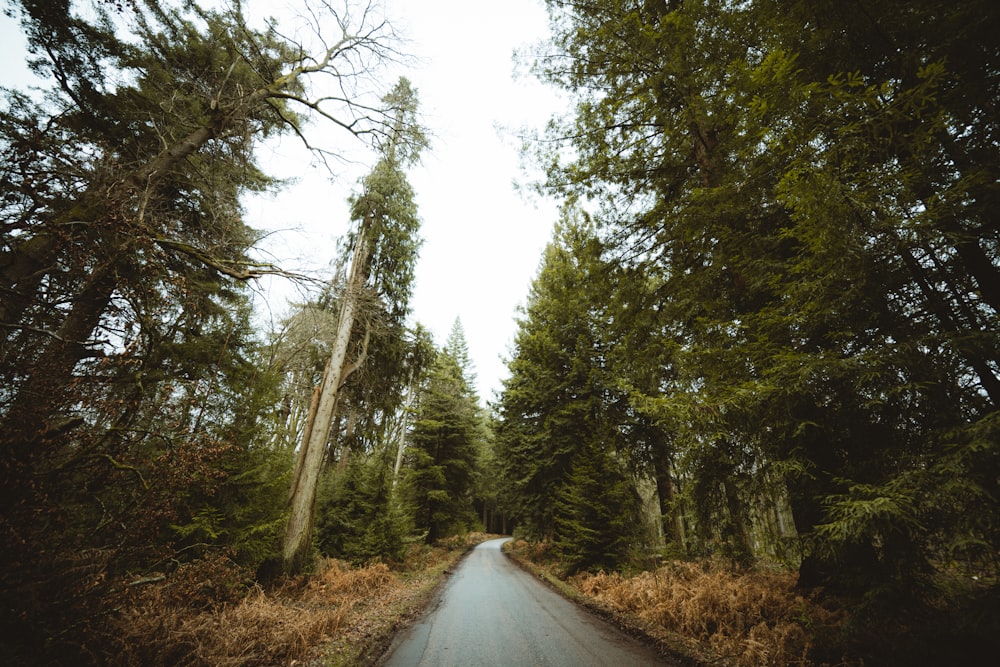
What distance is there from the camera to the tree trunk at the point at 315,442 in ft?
26.4

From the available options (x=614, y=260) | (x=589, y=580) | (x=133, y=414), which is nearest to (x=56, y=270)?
(x=133, y=414)

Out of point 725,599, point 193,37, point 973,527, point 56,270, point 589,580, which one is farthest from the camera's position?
point 589,580

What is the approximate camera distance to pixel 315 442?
897 cm

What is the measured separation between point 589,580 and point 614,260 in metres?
8.59

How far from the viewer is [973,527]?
260cm

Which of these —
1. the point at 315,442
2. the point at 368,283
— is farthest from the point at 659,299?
the point at 315,442

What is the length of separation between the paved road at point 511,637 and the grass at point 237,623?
0.55 m

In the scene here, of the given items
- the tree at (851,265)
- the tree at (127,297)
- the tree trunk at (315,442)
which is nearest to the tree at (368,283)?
the tree trunk at (315,442)

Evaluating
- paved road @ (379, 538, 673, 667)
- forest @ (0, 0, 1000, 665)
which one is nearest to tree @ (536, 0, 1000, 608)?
forest @ (0, 0, 1000, 665)

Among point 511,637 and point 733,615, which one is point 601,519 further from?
point 511,637

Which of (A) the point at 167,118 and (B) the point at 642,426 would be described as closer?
(A) the point at 167,118

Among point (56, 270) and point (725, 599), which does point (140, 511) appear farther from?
point (725, 599)

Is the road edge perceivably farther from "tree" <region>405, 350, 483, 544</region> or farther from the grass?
"tree" <region>405, 350, 483, 544</region>

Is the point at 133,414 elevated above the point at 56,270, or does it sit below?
below
